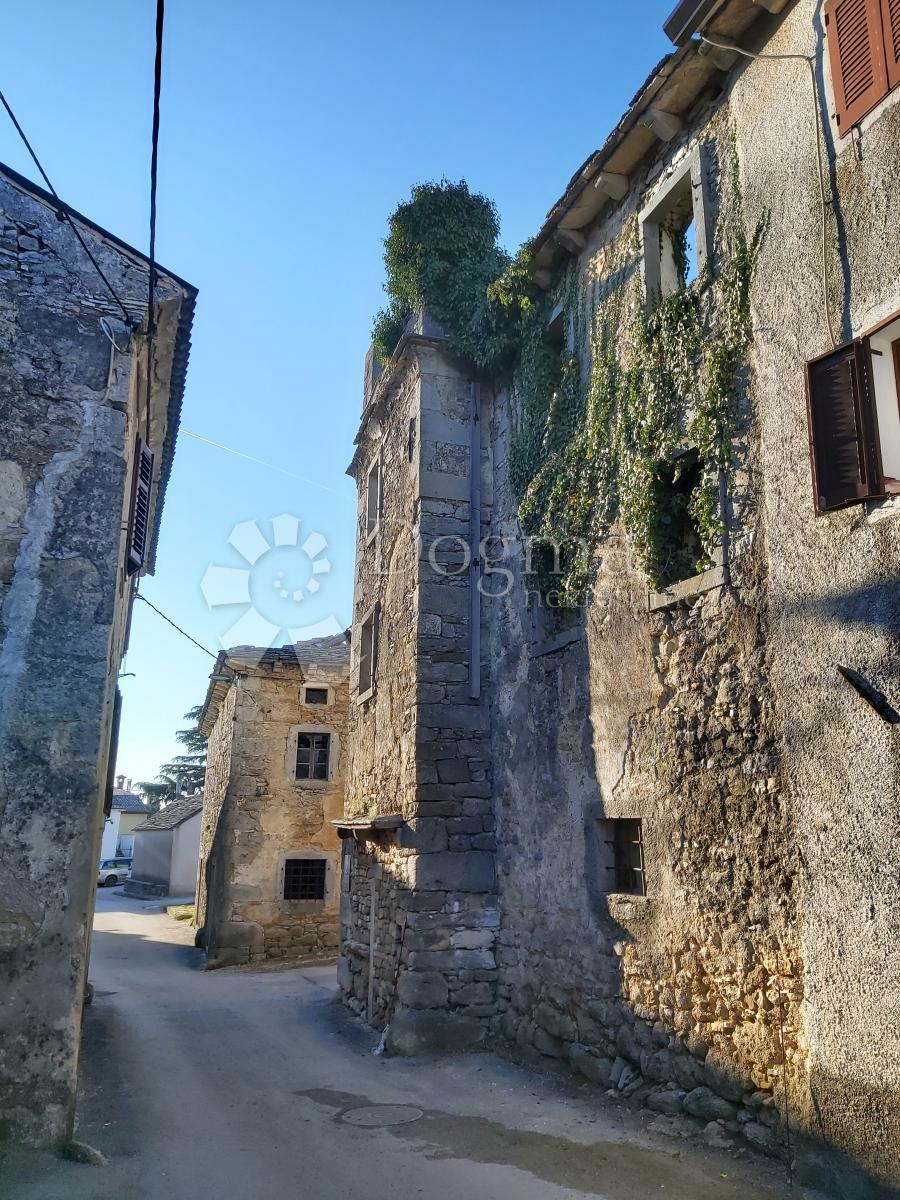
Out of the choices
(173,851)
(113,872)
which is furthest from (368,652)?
(113,872)

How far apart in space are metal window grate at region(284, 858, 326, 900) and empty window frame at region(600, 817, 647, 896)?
1032 cm

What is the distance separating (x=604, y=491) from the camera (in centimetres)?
752

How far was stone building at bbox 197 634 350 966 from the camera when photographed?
15.6 meters

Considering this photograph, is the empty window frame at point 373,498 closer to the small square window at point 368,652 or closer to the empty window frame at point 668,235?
the small square window at point 368,652

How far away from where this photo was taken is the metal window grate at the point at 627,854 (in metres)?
6.83

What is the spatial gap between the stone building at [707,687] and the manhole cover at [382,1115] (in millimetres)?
1424

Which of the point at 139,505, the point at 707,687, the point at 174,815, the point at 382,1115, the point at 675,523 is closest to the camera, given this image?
the point at 707,687

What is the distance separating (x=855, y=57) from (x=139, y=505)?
6.30 metres

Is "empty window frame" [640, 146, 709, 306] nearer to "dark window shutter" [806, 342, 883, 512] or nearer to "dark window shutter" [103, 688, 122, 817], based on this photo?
"dark window shutter" [806, 342, 883, 512]

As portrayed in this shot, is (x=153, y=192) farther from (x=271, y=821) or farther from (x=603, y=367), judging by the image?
(x=271, y=821)

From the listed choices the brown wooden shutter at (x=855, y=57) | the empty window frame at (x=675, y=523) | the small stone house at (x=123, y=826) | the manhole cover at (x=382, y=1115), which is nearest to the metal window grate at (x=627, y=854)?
the empty window frame at (x=675, y=523)

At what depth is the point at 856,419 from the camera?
471 centimetres

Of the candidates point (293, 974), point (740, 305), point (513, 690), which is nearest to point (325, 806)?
point (293, 974)

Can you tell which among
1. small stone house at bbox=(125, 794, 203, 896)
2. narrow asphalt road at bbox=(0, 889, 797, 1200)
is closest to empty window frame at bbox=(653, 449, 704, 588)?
narrow asphalt road at bbox=(0, 889, 797, 1200)
